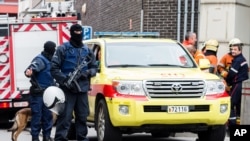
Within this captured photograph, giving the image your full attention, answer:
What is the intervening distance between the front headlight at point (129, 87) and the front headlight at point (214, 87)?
1046 millimetres

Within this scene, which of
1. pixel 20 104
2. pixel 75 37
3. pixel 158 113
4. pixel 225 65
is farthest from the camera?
pixel 20 104

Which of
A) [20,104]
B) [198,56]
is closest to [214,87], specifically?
[198,56]

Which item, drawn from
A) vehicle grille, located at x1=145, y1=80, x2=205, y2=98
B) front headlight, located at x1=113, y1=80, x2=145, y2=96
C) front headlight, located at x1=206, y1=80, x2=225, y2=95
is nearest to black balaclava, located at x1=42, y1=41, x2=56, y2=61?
front headlight, located at x1=113, y1=80, x2=145, y2=96

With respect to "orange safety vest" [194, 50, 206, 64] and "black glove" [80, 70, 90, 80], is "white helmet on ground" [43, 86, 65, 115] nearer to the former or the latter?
"black glove" [80, 70, 90, 80]

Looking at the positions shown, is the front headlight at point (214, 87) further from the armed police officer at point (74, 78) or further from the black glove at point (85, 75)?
the black glove at point (85, 75)

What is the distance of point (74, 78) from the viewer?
31.3ft

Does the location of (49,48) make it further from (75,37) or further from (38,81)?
(75,37)

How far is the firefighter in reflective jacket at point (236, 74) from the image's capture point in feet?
41.9

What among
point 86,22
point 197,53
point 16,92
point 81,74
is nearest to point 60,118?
point 81,74

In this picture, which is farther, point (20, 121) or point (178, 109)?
point (20, 121)

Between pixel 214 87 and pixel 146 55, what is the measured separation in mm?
1515

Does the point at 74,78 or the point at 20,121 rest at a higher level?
the point at 74,78

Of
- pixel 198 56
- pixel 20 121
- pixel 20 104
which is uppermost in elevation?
pixel 198 56

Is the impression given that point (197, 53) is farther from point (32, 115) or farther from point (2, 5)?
point (2, 5)
